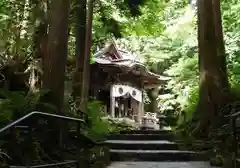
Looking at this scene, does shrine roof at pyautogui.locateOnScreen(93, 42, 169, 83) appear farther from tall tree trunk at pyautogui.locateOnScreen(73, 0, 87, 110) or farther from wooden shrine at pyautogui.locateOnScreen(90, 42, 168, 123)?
tall tree trunk at pyautogui.locateOnScreen(73, 0, 87, 110)

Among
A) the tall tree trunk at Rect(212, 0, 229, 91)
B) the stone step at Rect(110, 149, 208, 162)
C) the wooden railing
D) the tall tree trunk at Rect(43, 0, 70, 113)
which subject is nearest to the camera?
the wooden railing

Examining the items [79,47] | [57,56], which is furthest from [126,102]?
[57,56]

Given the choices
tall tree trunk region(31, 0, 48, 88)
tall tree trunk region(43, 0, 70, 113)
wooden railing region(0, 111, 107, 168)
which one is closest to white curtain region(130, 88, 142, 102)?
tall tree trunk region(31, 0, 48, 88)

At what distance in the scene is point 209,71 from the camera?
943cm

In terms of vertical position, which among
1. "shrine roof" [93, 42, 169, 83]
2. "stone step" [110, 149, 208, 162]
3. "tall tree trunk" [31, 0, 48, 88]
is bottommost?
"stone step" [110, 149, 208, 162]

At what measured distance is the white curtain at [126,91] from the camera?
2305 centimetres

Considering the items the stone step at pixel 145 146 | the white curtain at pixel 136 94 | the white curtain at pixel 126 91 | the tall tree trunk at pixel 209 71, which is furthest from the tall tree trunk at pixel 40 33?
the white curtain at pixel 136 94

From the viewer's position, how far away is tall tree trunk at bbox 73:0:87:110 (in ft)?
45.3

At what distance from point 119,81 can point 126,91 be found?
94cm

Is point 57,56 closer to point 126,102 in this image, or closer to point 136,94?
point 136,94

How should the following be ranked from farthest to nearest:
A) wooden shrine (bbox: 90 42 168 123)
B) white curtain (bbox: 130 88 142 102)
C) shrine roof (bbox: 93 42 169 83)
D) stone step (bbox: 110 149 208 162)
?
white curtain (bbox: 130 88 142 102), wooden shrine (bbox: 90 42 168 123), shrine roof (bbox: 93 42 169 83), stone step (bbox: 110 149 208 162)

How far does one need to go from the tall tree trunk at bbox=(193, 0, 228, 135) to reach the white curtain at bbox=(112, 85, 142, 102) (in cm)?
1335

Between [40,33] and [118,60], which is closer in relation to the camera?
[40,33]

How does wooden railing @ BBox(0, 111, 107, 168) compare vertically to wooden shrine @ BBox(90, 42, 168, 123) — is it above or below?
below
